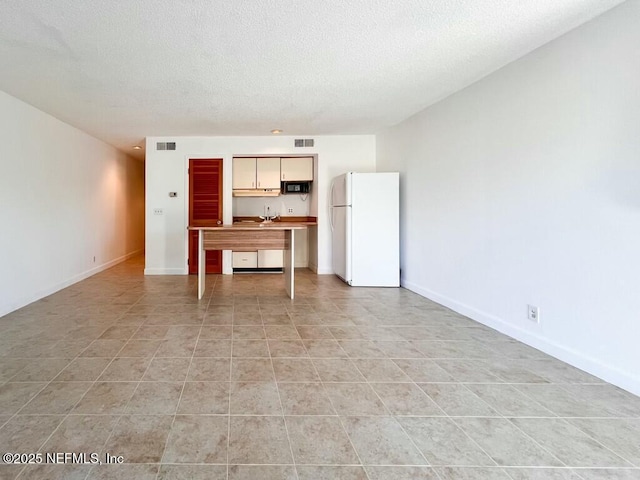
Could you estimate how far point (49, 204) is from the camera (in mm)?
4293

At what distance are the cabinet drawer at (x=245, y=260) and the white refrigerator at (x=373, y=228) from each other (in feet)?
6.75

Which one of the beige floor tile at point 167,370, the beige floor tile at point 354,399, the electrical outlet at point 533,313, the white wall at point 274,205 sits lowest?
the beige floor tile at point 354,399

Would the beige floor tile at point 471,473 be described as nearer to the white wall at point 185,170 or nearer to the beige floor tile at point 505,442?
the beige floor tile at point 505,442

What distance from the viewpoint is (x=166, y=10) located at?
2.09m

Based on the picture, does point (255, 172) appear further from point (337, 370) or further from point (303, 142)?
point (337, 370)

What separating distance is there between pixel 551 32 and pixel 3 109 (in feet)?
16.7

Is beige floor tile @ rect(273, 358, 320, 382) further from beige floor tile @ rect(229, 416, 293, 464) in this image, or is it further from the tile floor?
beige floor tile @ rect(229, 416, 293, 464)

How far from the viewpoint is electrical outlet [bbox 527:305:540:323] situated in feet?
8.58

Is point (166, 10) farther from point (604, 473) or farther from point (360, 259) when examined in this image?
point (360, 259)

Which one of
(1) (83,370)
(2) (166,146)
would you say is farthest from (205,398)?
(2) (166,146)

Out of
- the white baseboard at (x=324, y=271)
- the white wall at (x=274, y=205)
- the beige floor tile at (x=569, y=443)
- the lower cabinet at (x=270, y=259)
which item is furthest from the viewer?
the white wall at (x=274, y=205)

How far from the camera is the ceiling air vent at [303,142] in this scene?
566 centimetres

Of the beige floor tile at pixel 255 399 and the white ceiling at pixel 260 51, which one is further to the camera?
the white ceiling at pixel 260 51

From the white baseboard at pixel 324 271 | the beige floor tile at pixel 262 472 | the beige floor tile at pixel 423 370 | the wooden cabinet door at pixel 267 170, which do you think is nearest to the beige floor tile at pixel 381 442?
the beige floor tile at pixel 262 472
